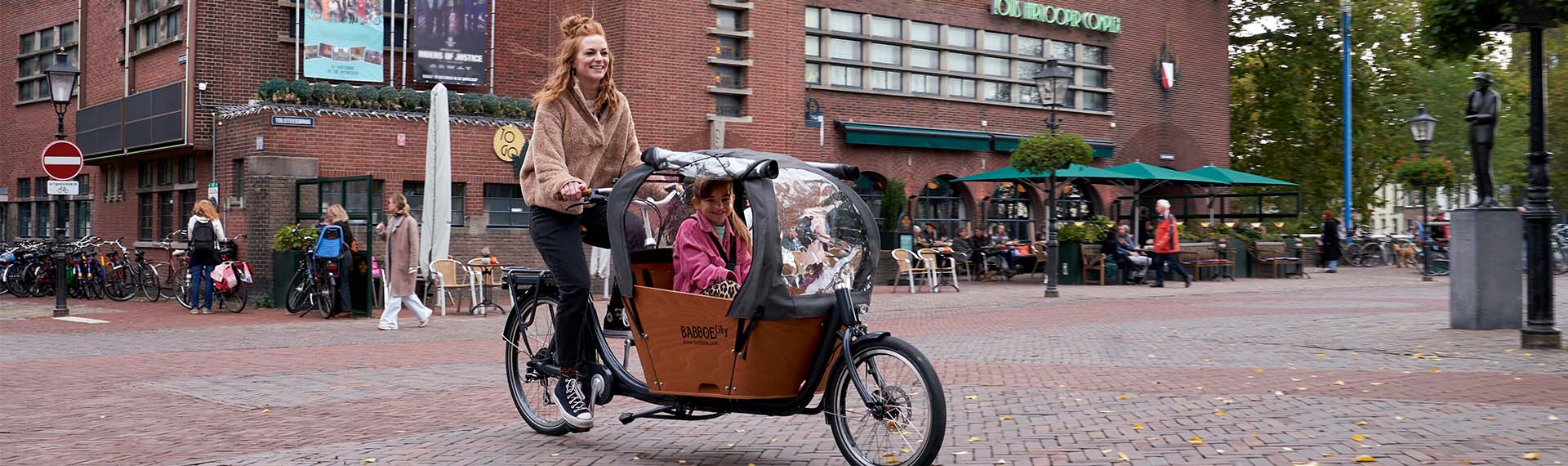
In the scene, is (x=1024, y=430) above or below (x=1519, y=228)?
below

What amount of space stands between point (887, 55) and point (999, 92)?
3533 mm

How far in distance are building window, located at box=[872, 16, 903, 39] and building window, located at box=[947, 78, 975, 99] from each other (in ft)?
5.58

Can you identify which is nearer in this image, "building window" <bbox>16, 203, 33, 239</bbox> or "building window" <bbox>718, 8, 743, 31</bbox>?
Answer: "building window" <bbox>718, 8, 743, 31</bbox>

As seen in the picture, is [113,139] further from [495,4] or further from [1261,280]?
[1261,280]

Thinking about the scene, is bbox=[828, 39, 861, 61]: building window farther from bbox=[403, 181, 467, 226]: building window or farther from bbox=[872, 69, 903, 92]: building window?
bbox=[403, 181, 467, 226]: building window

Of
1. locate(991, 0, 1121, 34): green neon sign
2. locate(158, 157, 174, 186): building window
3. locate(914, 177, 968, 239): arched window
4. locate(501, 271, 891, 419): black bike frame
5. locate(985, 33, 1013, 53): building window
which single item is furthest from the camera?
locate(985, 33, 1013, 53): building window

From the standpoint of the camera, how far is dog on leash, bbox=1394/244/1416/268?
33.7m

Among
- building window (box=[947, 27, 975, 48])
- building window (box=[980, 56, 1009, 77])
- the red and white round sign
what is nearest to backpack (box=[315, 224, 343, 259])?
the red and white round sign

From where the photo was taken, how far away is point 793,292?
5.26 metres

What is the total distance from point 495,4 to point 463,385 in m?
15.9

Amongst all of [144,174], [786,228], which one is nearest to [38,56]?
[144,174]

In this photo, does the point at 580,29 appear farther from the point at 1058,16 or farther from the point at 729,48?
the point at 1058,16

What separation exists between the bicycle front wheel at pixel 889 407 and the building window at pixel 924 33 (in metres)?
24.0

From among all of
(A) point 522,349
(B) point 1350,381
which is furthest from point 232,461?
(B) point 1350,381
